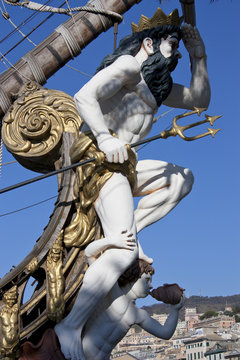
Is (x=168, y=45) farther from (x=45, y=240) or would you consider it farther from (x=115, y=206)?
(x=45, y=240)

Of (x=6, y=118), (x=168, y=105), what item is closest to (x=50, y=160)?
(x=6, y=118)

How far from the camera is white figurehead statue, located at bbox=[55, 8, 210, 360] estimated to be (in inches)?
158

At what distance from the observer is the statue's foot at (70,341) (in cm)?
393

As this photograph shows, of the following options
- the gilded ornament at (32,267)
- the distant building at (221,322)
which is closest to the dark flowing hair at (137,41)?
the gilded ornament at (32,267)

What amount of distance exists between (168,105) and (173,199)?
92cm

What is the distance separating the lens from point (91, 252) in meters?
4.13

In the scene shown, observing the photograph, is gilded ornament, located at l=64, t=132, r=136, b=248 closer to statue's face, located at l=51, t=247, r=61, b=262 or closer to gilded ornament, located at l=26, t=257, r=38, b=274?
statue's face, located at l=51, t=247, r=61, b=262

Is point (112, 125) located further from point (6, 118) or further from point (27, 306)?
point (27, 306)

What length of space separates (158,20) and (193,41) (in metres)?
0.35

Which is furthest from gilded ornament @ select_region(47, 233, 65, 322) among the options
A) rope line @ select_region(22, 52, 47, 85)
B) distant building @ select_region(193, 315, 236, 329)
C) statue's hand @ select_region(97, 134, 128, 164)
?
distant building @ select_region(193, 315, 236, 329)

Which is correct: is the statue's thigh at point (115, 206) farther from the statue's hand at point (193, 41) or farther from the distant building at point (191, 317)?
the distant building at point (191, 317)

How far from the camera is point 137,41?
465 cm

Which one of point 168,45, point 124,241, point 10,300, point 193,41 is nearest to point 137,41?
point 168,45

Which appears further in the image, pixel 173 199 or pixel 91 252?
pixel 173 199
